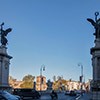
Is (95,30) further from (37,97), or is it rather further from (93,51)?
(37,97)

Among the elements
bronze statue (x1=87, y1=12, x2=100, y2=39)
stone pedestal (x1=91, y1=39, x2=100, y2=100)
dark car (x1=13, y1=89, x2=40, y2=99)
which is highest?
bronze statue (x1=87, y1=12, x2=100, y2=39)

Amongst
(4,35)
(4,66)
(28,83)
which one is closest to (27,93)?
(4,66)

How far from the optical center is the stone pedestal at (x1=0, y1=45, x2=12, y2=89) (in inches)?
2322

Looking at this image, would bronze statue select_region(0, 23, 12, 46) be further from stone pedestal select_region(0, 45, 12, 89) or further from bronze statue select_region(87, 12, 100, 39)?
bronze statue select_region(87, 12, 100, 39)

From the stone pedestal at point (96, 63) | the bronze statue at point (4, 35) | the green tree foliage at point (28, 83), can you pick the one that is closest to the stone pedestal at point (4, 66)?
the bronze statue at point (4, 35)

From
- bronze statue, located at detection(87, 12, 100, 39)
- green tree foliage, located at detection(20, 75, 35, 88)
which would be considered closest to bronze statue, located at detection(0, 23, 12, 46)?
bronze statue, located at detection(87, 12, 100, 39)

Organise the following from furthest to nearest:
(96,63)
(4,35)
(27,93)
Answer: (4,35)
(27,93)
(96,63)

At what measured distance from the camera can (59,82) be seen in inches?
7269

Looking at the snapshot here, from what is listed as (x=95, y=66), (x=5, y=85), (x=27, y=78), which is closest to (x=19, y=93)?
(x=5, y=85)

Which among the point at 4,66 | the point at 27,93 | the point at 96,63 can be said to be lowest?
the point at 27,93

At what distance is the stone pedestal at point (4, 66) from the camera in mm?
58969

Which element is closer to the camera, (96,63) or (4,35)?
(96,63)

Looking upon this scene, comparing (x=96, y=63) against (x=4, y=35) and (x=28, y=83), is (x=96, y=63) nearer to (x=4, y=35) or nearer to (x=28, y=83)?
(x=4, y=35)

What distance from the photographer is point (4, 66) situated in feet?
198
